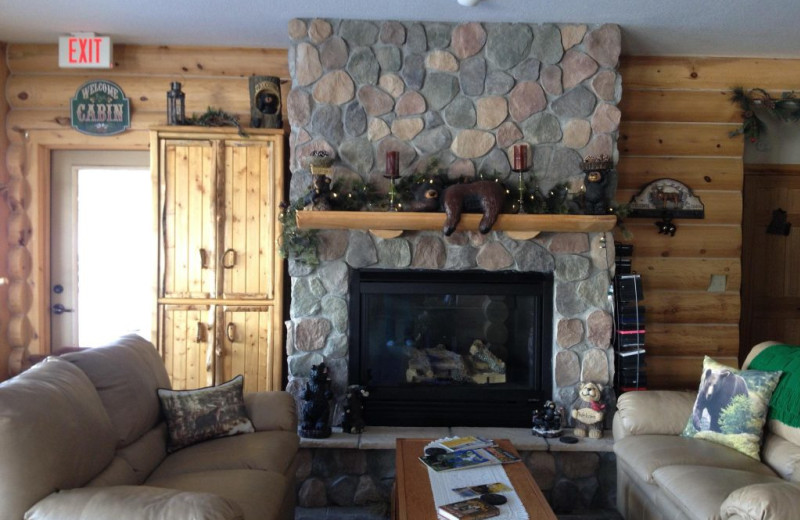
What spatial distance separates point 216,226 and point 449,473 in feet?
7.11

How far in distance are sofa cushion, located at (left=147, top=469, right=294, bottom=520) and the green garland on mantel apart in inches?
139

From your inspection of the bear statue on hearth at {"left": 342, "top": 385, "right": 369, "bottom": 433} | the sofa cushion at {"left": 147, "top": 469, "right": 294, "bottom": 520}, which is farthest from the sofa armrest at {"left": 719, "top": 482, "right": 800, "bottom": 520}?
the bear statue on hearth at {"left": 342, "top": 385, "right": 369, "bottom": 433}

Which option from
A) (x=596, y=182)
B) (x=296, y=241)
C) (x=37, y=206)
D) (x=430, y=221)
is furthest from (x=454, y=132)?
(x=37, y=206)

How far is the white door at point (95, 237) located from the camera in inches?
174

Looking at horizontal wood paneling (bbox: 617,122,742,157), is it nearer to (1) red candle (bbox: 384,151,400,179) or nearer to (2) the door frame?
(1) red candle (bbox: 384,151,400,179)

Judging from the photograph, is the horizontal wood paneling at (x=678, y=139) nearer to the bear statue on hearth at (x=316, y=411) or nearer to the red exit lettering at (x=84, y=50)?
the bear statue on hearth at (x=316, y=411)

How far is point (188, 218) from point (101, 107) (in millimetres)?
1001

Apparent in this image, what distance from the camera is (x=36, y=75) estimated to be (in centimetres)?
430

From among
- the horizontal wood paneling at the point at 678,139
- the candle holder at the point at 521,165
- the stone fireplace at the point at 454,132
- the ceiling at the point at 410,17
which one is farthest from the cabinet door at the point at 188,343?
the horizontal wood paneling at the point at 678,139

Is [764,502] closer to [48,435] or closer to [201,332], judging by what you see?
[48,435]

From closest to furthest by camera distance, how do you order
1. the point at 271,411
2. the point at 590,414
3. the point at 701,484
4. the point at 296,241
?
the point at 701,484 → the point at 271,411 → the point at 590,414 → the point at 296,241

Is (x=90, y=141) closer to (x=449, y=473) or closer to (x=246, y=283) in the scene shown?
(x=246, y=283)

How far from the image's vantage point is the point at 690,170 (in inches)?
170

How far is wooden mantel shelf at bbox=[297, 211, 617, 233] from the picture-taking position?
358cm
